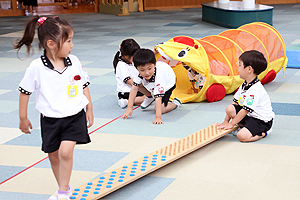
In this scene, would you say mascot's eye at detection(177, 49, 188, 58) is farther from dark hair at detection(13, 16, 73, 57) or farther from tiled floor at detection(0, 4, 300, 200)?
dark hair at detection(13, 16, 73, 57)

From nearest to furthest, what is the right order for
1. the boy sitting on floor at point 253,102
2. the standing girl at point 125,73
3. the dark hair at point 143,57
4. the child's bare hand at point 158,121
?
the boy sitting on floor at point 253,102 < the dark hair at point 143,57 < the child's bare hand at point 158,121 < the standing girl at point 125,73

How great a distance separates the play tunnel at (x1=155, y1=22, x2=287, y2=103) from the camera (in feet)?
14.7

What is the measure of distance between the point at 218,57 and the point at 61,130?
9.54 feet

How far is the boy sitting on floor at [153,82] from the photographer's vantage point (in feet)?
12.4

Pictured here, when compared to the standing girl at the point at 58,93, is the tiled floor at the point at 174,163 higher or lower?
lower

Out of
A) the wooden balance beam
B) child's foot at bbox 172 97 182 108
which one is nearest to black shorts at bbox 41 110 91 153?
the wooden balance beam

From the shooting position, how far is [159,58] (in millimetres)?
5137

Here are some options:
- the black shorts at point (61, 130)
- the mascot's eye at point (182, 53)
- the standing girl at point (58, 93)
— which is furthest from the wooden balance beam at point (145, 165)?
the mascot's eye at point (182, 53)

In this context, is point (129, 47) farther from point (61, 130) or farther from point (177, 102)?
point (61, 130)

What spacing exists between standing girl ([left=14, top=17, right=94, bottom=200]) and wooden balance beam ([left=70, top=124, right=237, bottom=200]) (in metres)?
0.20

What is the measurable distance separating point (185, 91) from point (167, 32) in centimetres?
535

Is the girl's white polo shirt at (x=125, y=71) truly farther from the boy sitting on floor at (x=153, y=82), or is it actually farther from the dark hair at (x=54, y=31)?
the dark hair at (x=54, y=31)

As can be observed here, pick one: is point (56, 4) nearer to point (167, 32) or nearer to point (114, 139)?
point (167, 32)

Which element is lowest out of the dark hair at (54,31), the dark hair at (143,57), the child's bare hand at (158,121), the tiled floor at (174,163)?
the tiled floor at (174,163)
